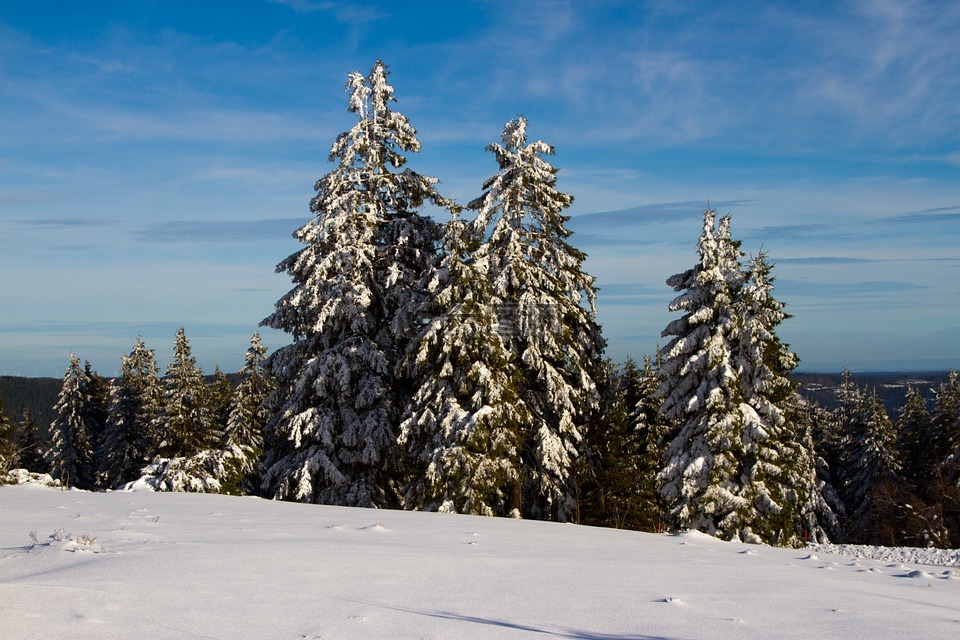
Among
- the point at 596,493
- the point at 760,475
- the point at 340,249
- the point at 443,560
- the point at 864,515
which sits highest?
the point at 340,249

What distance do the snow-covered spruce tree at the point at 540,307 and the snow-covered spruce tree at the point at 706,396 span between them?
2875 millimetres

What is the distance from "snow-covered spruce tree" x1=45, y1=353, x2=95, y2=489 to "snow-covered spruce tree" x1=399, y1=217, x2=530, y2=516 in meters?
37.7

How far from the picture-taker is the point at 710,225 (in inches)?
896

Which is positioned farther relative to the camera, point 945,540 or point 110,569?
point 945,540

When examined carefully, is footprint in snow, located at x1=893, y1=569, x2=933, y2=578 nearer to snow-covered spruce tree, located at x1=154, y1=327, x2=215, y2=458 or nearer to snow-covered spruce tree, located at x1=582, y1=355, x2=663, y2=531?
snow-covered spruce tree, located at x1=582, y1=355, x2=663, y2=531

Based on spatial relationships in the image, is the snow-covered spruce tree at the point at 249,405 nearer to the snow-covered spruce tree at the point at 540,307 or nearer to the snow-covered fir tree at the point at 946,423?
the snow-covered spruce tree at the point at 540,307

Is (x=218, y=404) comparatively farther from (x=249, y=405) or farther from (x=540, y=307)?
(x=540, y=307)

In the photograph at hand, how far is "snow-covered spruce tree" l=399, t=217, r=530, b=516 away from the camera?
757 inches

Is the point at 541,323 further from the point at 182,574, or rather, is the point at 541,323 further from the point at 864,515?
the point at 864,515

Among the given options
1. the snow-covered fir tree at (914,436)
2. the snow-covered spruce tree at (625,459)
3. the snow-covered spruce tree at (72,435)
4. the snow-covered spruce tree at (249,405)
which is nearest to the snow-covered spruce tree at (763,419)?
the snow-covered spruce tree at (625,459)

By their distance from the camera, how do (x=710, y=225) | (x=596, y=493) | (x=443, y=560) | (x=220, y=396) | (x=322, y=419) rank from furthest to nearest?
(x=220, y=396) < (x=596, y=493) < (x=710, y=225) < (x=322, y=419) < (x=443, y=560)

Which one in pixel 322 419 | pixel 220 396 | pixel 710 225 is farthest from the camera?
pixel 220 396

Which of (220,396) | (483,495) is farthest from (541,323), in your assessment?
(220,396)

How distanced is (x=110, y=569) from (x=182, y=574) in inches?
19.3
